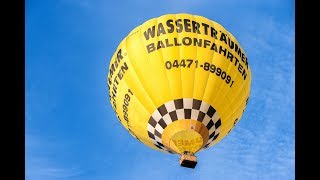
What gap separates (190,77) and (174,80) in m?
0.36

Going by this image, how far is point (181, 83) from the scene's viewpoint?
37.2 ft

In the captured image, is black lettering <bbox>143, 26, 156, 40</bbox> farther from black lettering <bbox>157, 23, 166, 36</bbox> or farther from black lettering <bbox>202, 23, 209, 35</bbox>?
black lettering <bbox>202, 23, 209, 35</bbox>

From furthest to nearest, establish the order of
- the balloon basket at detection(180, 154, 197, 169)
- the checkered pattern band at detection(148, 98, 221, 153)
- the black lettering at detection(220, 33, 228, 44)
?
the black lettering at detection(220, 33, 228, 44)
the checkered pattern band at detection(148, 98, 221, 153)
the balloon basket at detection(180, 154, 197, 169)

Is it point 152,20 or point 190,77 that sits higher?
point 152,20

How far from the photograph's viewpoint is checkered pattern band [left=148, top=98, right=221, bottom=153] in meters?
11.2

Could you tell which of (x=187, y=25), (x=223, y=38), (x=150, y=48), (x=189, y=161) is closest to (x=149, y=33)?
(x=150, y=48)

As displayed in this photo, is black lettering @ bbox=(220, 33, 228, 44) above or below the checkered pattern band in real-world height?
above

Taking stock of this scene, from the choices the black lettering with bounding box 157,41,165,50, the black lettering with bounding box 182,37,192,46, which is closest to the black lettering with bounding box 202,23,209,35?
the black lettering with bounding box 182,37,192,46

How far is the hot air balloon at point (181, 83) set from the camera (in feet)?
37.1

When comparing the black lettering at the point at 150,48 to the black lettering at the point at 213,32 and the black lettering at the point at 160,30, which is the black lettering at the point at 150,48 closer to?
the black lettering at the point at 160,30

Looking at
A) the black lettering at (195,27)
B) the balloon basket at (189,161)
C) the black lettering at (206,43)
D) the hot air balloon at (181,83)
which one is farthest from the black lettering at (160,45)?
the balloon basket at (189,161)

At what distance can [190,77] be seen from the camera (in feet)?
37.4
